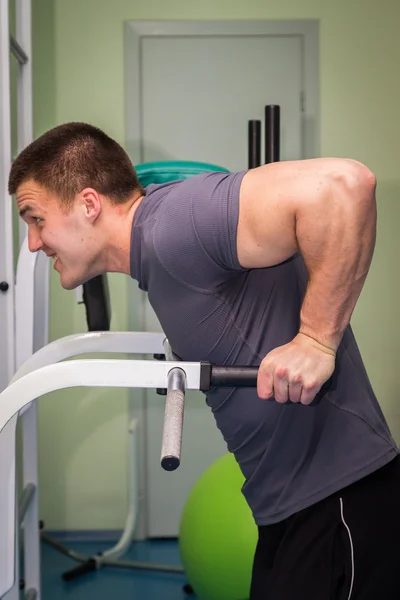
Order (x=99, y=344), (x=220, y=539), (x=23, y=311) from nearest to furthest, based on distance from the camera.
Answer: (x=99, y=344) < (x=23, y=311) < (x=220, y=539)

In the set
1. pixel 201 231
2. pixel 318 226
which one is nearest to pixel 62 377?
pixel 201 231

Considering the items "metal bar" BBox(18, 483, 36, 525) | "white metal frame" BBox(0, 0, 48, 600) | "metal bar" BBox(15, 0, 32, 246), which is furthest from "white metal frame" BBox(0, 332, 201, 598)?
"metal bar" BBox(15, 0, 32, 246)

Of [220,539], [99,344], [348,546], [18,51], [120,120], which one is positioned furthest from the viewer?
[120,120]

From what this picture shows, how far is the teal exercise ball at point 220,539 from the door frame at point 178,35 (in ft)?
5.04

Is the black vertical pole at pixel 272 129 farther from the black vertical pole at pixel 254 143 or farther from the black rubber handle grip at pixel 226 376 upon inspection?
the black rubber handle grip at pixel 226 376

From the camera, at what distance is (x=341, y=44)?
3.28 m

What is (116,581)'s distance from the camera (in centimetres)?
285

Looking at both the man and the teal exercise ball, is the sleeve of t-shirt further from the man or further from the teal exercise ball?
the teal exercise ball

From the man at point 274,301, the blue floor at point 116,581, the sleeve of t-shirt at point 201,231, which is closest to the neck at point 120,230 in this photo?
the man at point 274,301

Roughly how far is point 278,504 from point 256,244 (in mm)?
469

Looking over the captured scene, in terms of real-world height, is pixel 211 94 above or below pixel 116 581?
above

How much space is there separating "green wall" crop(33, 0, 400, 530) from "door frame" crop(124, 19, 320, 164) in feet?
0.12

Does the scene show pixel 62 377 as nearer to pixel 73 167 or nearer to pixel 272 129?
pixel 73 167

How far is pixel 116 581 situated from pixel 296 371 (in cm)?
210
